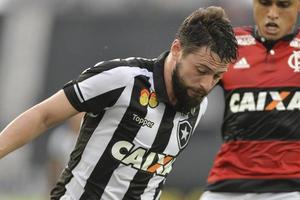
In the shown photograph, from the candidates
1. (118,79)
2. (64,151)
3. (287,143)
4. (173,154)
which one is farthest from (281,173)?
(64,151)

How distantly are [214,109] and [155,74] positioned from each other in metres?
10.8

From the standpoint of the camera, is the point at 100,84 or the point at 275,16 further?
the point at 275,16

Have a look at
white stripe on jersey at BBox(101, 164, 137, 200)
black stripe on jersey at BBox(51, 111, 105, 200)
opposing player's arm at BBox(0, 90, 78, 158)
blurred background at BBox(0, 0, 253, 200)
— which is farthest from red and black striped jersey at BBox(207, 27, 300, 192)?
blurred background at BBox(0, 0, 253, 200)

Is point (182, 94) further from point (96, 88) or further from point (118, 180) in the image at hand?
point (118, 180)

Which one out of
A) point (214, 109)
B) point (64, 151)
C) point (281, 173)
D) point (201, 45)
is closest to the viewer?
point (201, 45)

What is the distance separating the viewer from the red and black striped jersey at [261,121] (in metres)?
6.83

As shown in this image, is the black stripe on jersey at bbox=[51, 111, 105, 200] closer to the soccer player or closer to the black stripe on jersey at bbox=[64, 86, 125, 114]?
the black stripe on jersey at bbox=[64, 86, 125, 114]

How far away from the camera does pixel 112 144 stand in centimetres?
580

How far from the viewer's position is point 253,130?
22.6ft

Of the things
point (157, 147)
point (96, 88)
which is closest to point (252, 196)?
point (157, 147)

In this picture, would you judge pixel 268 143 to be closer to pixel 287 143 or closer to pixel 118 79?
pixel 287 143

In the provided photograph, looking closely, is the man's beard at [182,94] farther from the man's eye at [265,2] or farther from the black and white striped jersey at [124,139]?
the man's eye at [265,2]

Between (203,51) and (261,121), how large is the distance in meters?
1.36

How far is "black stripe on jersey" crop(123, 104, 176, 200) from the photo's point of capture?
5.85 metres
